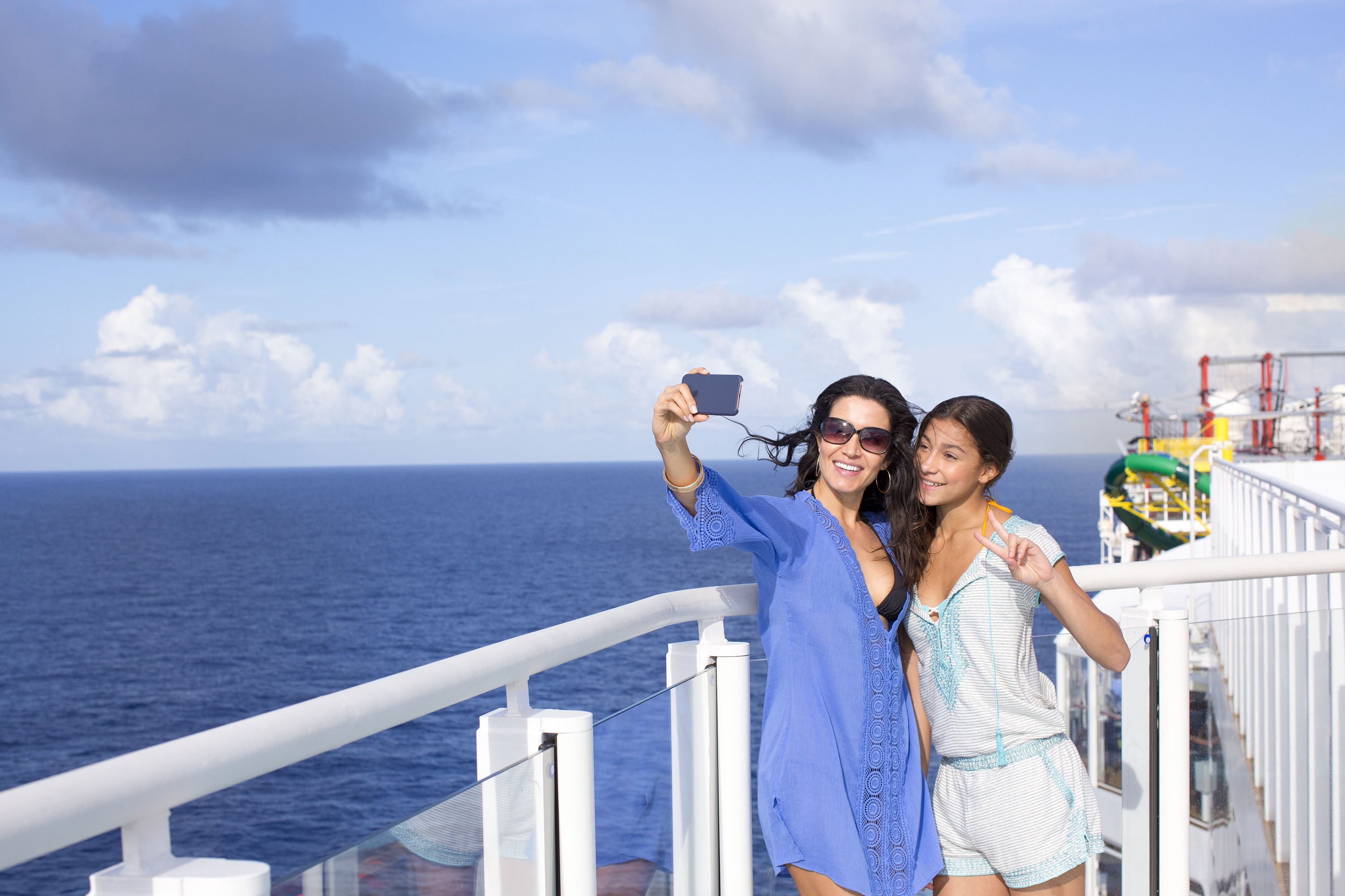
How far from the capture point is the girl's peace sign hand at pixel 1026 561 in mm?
2311

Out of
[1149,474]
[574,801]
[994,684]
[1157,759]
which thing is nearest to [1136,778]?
[1157,759]

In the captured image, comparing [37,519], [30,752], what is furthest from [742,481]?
[30,752]

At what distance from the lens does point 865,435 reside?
250cm

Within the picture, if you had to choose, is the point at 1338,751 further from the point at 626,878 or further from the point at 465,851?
the point at 465,851

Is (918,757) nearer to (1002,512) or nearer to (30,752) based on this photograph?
(1002,512)

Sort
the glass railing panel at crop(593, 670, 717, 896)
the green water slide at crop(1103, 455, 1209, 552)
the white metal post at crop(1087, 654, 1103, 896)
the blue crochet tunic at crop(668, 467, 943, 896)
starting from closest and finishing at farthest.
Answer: the glass railing panel at crop(593, 670, 717, 896), the blue crochet tunic at crop(668, 467, 943, 896), the white metal post at crop(1087, 654, 1103, 896), the green water slide at crop(1103, 455, 1209, 552)

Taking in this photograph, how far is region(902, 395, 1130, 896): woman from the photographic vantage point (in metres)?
2.35

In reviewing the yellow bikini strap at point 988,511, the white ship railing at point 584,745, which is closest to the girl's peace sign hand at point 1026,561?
the yellow bikini strap at point 988,511

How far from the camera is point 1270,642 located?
3.22 m

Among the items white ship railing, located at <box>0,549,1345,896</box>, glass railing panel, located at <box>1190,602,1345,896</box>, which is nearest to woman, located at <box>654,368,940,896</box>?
white ship railing, located at <box>0,549,1345,896</box>

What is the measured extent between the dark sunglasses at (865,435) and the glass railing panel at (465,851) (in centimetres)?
105

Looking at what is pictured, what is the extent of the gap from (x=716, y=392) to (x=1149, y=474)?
1099 inches

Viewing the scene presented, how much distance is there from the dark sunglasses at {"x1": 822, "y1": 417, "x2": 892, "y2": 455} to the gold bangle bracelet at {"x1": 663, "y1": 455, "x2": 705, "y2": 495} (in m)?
0.37

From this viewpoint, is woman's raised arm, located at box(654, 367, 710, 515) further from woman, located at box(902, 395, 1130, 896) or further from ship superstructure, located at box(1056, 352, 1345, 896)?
ship superstructure, located at box(1056, 352, 1345, 896)
